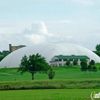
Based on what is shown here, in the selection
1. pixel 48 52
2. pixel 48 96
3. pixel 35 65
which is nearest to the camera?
pixel 48 96

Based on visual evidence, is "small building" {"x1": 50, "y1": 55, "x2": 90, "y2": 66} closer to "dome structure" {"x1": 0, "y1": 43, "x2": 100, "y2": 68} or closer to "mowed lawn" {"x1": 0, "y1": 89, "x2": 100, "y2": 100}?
"dome structure" {"x1": 0, "y1": 43, "x2": 100, "y2": 68}

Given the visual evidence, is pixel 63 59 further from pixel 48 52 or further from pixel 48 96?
pixel 48 96

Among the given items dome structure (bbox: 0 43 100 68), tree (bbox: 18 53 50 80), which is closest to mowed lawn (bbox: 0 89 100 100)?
tree (bbox: 18 53 50 80)

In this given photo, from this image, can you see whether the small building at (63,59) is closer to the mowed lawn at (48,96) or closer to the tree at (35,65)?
the tree at (35,65)

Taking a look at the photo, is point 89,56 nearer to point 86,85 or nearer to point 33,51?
point 33,51

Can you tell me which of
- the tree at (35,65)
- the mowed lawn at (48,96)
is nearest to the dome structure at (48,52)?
the tree at (35,65)

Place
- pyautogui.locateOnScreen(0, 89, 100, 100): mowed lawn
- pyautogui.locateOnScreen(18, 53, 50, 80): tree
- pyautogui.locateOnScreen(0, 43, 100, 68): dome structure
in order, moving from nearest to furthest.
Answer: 1. pyautogui.locateOnScreen(0, 89, 100, 100): mowed lawn
2. pyautogui.locateOnScreen(18, 53, 50, 80): tree
3. pyautogui.locateOnScreen(0, 43, 100, 68): dome structure

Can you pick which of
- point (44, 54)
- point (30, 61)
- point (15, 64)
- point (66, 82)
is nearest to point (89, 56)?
point (44, 54)

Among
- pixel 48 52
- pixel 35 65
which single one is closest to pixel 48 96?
pixel 35 65

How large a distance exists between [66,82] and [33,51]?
5943cm

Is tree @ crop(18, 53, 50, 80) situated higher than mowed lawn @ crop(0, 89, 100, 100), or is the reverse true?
tree @ crop(18, 53, 50, 80)

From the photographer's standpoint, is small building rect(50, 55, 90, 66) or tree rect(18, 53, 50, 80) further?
small building rect(50, 55, 90, 66)

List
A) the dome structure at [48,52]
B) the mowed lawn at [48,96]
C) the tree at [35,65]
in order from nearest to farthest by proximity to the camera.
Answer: the mowed lawn at [48,96] → the tree at [35,65] → the dome structure at [48,52]

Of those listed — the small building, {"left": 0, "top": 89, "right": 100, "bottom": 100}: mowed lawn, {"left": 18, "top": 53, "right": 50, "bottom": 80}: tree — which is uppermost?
the small building
